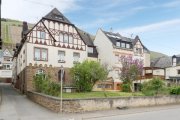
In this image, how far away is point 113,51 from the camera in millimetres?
54344

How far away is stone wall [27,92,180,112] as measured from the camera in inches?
849

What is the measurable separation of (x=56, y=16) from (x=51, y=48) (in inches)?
213

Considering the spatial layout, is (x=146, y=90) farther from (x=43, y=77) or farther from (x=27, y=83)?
(x=27, y=83)

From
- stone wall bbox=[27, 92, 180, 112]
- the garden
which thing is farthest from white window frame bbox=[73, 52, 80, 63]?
stone wall bbox=[27, 92, 180, 112]

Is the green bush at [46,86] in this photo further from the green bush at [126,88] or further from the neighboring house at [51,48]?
the green bush at [126,88]

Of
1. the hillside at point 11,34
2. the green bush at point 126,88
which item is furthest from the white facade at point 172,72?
the hillside at point 11,34

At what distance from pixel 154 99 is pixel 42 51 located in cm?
1944

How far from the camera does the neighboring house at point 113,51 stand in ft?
179

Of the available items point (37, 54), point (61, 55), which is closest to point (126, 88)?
point (61, 55)

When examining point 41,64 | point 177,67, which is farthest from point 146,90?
point 177,67

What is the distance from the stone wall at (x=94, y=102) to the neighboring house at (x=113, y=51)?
23335 mm

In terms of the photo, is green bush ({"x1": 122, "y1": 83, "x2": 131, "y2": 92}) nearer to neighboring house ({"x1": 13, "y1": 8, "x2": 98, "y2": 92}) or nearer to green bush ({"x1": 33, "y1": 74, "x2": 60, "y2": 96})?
neighboring house ({"x1": 13, "y1": 8, "x2": 98, "y2": 92})

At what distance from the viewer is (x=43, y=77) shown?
34125 millimetres

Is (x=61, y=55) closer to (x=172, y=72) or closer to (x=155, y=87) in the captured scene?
(x=155, y=87)
